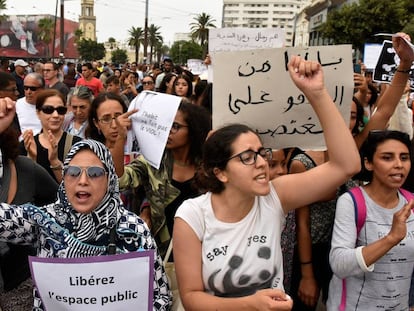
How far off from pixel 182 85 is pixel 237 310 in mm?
5075

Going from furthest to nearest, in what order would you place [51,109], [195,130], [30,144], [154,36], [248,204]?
1. [154,36]
2. [51,109]
3. [30,144]
4. [195,130]
5. [248,204]

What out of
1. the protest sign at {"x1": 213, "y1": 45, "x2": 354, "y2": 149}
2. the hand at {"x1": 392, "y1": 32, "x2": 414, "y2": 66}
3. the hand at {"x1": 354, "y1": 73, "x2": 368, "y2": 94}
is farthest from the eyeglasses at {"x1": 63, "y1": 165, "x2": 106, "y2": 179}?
the hand at {"x1": 354, "y1": 73, "x2": 368, "y2": 94}

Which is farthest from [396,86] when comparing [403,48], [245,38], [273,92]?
[245,38]

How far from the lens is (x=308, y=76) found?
214 centimetres

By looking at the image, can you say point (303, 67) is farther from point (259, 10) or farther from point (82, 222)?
point (259, 10)

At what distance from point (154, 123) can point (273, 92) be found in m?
0.88

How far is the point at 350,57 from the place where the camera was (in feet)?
7.92

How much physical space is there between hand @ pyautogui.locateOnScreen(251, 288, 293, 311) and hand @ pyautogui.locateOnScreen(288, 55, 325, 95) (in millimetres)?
837

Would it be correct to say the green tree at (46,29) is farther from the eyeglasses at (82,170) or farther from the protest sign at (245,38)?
the eyeglasses at (82,170)

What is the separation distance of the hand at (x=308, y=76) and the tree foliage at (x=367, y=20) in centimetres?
3097

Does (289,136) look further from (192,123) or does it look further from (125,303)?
(125,303)

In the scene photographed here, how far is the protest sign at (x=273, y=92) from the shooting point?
7.99 ft

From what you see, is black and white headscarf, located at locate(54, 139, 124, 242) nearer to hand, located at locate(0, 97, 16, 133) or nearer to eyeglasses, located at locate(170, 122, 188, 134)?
hand, located at locate(0, 97, 16, 133)

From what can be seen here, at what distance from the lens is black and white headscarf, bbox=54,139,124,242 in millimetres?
2168
